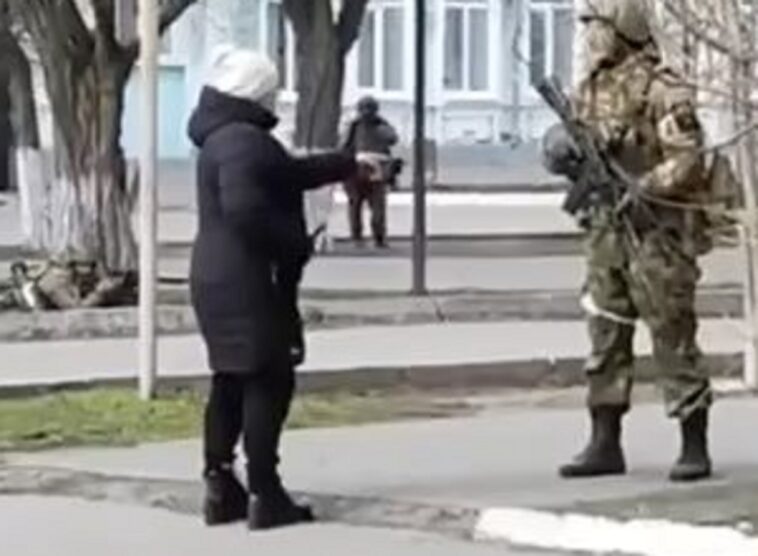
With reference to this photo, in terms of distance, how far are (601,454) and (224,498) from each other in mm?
1978

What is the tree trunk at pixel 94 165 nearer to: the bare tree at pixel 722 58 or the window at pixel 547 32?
the bare tree at pixel 722 58

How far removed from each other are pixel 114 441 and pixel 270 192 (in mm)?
3462

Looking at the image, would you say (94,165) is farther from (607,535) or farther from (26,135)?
(607,535)

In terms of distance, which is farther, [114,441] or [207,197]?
[114,441]

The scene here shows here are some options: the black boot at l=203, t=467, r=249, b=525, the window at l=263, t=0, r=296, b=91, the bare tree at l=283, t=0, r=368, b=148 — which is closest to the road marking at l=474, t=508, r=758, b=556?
the black boot at l=203, t=467, r=249, b=525

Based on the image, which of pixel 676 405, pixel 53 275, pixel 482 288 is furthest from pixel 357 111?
pixel 676 405

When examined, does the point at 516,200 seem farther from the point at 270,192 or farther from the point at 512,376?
the point at 270,192

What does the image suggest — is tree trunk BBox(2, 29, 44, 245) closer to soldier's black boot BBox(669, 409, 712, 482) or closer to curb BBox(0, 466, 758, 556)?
curb BBox(0, 466, 758, 556)

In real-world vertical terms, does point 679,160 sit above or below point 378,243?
above

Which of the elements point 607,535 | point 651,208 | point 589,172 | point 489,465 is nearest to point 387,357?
point 489,465

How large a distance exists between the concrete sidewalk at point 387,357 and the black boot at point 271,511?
438 centimetres

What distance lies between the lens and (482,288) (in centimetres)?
2267

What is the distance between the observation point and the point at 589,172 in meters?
11.1

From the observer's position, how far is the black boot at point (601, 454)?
38.0ft
